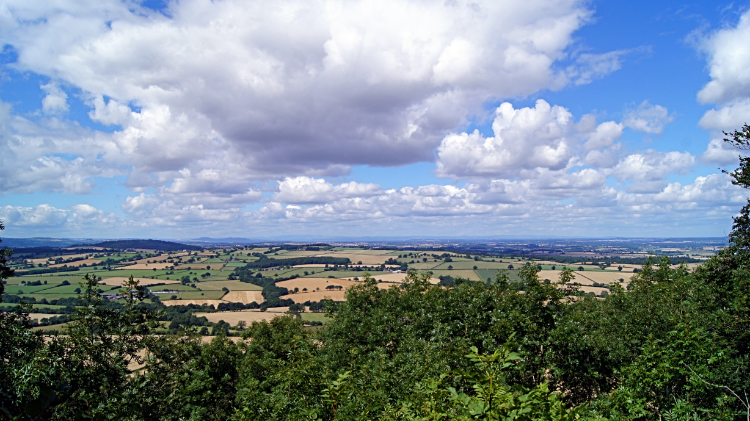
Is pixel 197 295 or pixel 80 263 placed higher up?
pixel 80 263

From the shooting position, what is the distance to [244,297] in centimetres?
9425

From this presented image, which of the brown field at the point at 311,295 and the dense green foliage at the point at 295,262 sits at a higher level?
the dense green foliage at the point at 295,262

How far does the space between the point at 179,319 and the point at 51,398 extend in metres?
76.0

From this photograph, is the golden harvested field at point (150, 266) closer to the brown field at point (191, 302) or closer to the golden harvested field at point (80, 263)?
the golden harvested field at point (80, 263)

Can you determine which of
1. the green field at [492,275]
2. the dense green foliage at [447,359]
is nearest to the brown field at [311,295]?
the green field at [492,275]

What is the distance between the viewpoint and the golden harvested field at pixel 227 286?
10588 cm

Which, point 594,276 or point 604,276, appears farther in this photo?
point 594,276

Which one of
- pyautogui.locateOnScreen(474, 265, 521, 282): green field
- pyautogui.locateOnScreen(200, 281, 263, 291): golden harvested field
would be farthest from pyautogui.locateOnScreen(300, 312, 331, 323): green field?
pyautogui.locateOnScreen(200, 281, 263, 291): golden harvested field

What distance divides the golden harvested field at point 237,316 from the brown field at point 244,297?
904cm

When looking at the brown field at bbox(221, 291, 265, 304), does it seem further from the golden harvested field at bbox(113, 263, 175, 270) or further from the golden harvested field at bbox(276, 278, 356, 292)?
the golden harvested field at bbox(113, 263, 175, 270)

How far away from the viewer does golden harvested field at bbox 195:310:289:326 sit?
2768 inches

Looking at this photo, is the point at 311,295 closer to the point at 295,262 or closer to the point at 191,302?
the point at 191,302

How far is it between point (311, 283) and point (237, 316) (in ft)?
123

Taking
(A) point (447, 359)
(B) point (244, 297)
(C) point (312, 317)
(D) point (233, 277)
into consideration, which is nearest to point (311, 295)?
(B) point (244, 297)
